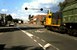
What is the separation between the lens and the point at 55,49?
54.2 feet

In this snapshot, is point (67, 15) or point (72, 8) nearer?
point (72, 8)

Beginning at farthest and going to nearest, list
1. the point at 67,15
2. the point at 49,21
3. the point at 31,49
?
the point at 49,21
the point at 67,15
the point at 31,49

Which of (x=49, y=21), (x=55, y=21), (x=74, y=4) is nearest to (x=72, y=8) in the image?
(x=74, y=4)

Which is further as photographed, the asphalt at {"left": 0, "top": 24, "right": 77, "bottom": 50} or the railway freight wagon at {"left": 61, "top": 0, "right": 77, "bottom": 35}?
the railway freight wagon at {"left": 61, "top": 0, "right": 77, "bottom": 35}

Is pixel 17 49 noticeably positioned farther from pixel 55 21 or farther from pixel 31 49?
pixel 55 21

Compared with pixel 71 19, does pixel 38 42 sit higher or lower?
lower

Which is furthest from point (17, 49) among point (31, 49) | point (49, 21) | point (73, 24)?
point (49, 21)

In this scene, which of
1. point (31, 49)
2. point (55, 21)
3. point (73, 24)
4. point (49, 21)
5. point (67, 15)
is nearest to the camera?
point (31, 49)

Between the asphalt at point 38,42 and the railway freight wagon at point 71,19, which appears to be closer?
the asphalt at point 38,42

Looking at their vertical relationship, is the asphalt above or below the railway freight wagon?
below

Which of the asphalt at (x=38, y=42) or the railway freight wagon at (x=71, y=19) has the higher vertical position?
the railway freight wagon at (x=71, y=19)

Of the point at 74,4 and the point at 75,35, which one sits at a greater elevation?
the point at 74,4

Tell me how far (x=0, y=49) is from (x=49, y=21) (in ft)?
113

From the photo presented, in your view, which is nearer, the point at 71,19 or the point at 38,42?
the point at 38,42
